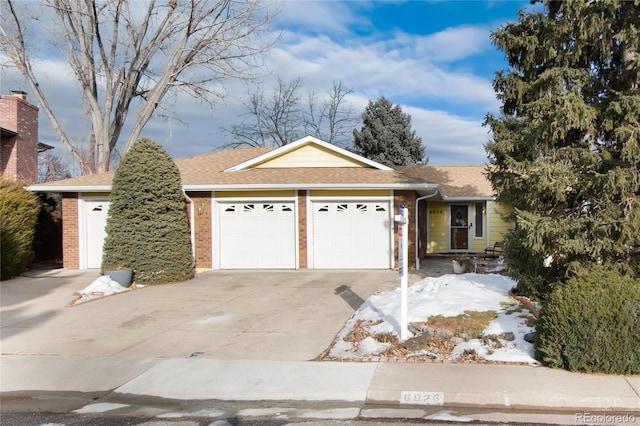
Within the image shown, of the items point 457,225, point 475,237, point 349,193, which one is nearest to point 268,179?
point 349,193

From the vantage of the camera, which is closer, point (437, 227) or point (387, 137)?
point (437, 227)

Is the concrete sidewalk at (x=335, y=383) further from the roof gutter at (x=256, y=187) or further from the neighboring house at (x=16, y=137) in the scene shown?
the neighboring house at (x=16, y=137)

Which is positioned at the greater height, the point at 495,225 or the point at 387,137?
the point at 387,137

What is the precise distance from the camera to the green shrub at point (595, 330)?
5.10 m

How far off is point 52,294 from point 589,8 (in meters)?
12.1

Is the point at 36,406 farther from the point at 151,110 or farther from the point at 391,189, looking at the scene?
the point at 151,110

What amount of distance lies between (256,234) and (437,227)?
876 cm

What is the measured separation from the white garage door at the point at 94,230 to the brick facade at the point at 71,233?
283mm

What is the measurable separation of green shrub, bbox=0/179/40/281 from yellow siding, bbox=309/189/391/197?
8519 millimetres

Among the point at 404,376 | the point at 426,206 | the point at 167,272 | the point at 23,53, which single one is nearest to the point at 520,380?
the point at 404,376

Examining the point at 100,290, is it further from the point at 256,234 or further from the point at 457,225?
the point at 457,225

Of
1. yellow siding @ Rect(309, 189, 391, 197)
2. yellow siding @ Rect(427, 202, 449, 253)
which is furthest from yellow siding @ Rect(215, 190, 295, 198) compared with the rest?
yellow siding @ Rect(427, 202, 449, 253)

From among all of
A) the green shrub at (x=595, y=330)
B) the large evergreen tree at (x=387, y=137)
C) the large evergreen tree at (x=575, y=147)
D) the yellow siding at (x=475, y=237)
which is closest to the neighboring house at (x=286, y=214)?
the yellow siding at (x=475, y=237)

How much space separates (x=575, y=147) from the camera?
7512 millimetres
